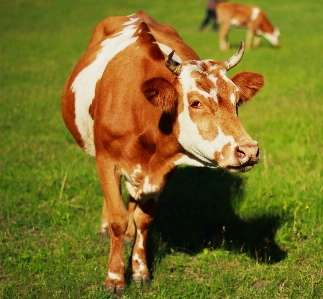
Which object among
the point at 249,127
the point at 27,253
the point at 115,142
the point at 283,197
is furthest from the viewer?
the point at 249,127

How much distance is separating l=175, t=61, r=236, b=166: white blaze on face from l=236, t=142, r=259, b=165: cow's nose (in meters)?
0.10

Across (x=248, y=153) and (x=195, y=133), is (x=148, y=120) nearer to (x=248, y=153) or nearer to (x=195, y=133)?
(x=195, y=133)

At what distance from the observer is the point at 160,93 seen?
4.07 meters

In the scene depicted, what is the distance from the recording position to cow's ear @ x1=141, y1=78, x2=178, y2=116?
404cm

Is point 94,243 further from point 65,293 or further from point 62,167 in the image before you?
point 62,167

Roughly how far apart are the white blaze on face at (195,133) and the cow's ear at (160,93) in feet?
0.34

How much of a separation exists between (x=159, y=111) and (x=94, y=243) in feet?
5.32

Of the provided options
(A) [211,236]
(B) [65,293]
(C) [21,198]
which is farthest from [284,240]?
(C) [21,198]

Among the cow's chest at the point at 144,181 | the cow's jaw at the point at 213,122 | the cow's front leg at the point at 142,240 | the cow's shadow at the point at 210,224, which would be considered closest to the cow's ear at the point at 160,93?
the cow's jaw at the point at 213,122

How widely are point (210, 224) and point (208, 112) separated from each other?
211cm

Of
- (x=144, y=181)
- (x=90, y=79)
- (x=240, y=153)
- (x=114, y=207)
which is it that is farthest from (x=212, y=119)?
(x=90, y=79)

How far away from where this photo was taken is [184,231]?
5723mm

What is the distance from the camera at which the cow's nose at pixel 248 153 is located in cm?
368

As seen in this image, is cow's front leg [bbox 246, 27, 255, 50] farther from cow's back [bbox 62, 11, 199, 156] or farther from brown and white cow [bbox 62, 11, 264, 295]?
brown and white cow [bbox 62, 11, 264, 295]
